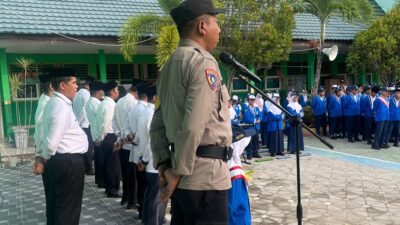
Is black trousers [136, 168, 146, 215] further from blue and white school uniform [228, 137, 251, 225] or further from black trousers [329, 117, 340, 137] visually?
black trousers [329, 117, 340, 137]

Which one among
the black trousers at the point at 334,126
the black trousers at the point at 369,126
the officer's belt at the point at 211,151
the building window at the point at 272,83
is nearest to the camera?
the officer's belt at the point at 211,151

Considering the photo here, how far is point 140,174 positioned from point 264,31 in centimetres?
642

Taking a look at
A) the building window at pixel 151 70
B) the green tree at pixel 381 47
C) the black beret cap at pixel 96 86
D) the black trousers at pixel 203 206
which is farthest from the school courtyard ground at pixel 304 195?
the building window at pixel 151 70

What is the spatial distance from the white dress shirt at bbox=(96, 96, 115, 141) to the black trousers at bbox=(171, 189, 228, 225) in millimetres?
4272

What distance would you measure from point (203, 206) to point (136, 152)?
284cm

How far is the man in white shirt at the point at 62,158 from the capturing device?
346 centimetres

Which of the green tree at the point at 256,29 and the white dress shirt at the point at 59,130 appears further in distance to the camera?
the green tree at the point at 256,29

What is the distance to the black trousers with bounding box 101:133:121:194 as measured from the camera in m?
6.01

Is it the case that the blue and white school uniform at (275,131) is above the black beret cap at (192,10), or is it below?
below

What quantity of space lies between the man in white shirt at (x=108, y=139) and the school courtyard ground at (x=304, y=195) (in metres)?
0.31

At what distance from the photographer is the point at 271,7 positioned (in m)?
10.1

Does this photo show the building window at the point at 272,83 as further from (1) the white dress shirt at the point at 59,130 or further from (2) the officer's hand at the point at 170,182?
(2) the officer's hand at the point at 170,182

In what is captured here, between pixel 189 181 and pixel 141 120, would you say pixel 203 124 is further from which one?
pixel 141 120

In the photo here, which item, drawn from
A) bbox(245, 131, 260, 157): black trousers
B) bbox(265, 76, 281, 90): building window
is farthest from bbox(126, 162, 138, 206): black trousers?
bbox(265, 76, 281, 90): building window
